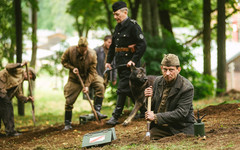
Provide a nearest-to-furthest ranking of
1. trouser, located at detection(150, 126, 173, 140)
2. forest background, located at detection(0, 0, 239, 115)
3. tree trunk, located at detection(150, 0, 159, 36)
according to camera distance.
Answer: trouser, located at detection(150, 126, 173, 140) → forest background, located at detection(0, 0, 239, 115) → tree trunk, located at detection(150, 0, 159, 36)

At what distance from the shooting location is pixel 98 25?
778 inches

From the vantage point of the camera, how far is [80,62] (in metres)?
8.31

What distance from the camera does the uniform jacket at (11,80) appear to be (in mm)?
8375

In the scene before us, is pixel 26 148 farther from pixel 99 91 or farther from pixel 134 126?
pixel 99 91

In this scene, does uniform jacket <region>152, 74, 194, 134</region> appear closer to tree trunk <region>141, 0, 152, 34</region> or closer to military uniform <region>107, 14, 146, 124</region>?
military uniform <region>107, 14, 146, 124</region>

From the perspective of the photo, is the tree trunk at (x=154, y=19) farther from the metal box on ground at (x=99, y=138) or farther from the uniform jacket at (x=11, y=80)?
the metal box on ground at (x=99, y=138)

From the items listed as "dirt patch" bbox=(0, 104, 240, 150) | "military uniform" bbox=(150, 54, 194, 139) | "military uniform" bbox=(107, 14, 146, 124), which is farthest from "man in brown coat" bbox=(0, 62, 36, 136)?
"military uniform" bbox=(150, 54, 194, 139)

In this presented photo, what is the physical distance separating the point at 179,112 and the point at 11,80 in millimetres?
4660

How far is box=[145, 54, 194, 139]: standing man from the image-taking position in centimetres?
538

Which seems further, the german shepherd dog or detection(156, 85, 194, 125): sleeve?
the german shepherd dog

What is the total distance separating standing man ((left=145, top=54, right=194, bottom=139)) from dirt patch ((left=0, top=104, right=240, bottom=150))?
0.24 meters

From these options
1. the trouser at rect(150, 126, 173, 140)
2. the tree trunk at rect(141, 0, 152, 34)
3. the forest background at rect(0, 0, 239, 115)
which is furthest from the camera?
the tree trunk at rect(141, 0, 152, 34)

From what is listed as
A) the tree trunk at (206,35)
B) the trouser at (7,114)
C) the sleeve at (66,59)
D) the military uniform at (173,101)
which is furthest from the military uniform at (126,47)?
the tree trunk at (206,35)

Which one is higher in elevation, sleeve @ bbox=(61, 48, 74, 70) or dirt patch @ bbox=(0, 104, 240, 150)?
sleeve @ bbox=(61, 48, 74, 70)
